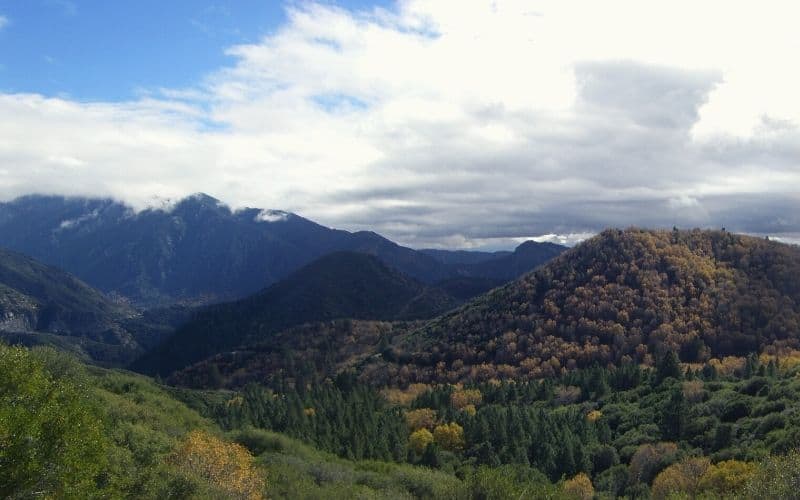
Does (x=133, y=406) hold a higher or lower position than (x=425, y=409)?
higher

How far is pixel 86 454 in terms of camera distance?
117ft

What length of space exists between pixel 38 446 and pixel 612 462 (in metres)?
94.7

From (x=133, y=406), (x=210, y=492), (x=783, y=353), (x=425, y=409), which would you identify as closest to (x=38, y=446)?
(x=210, y=492)

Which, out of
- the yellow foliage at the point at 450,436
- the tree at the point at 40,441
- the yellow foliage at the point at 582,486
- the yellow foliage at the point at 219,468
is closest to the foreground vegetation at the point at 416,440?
the tree at the point at 40,441

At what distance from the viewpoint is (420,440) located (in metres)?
130

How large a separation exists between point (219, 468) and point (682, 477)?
59.1m

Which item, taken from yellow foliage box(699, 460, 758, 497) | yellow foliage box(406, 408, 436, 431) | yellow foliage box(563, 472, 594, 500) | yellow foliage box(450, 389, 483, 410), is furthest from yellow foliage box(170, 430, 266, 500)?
yellow foliage box(450, 389, 483, 410)

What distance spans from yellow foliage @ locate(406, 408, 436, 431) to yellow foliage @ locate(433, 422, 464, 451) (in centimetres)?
1022

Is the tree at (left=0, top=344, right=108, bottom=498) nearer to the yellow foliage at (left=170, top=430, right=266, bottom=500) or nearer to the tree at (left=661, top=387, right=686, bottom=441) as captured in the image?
the yellow foliage at (left=170, top=430, right=266, bottom=500)

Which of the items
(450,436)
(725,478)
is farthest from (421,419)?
(725,478)

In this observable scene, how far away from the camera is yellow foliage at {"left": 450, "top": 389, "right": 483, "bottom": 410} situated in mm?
168125

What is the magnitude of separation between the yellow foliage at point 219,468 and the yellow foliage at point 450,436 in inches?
2794

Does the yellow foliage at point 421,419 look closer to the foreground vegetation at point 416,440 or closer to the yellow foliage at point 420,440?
the foreground vegetation at point 416,440

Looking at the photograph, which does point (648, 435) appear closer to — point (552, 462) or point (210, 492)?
point (552, 462)
